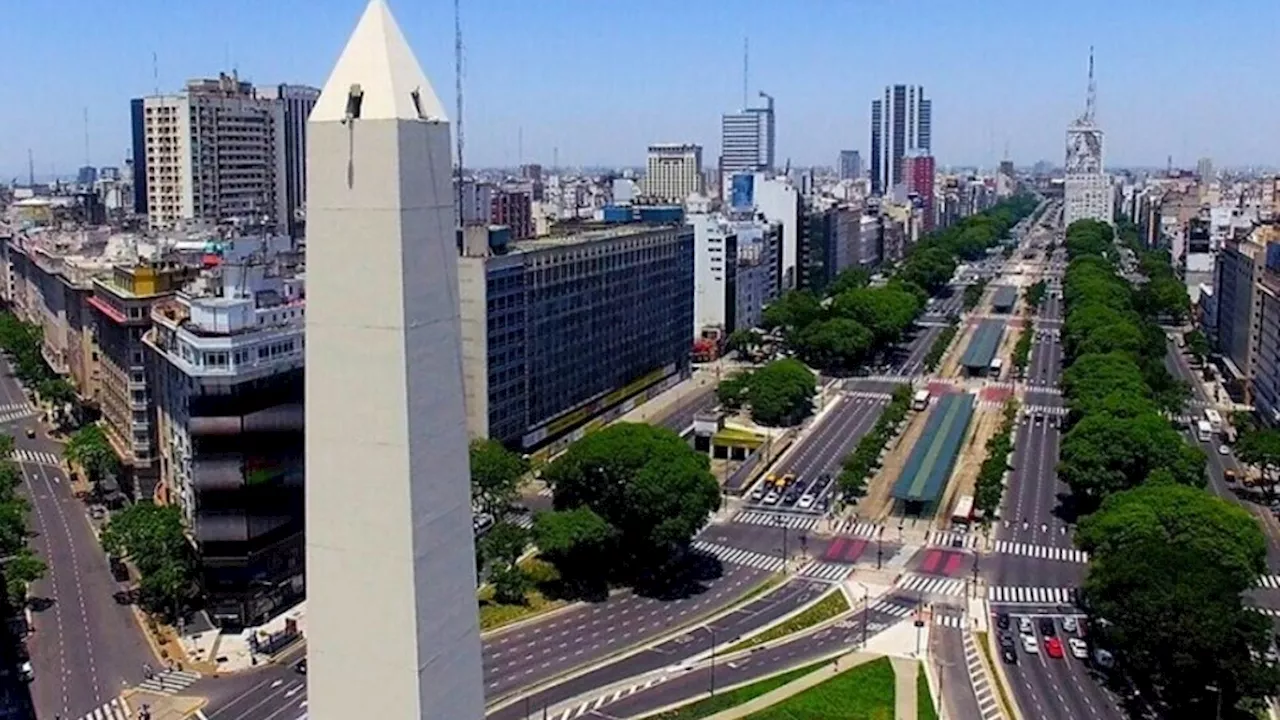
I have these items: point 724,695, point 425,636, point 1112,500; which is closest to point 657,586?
point 724,695

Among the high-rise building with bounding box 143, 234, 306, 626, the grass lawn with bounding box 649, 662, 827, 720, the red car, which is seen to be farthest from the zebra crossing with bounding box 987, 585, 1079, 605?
the high-rise building with bounding box 143, 234, 306, 626

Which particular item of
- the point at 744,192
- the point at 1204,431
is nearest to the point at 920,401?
the point at 1204,431

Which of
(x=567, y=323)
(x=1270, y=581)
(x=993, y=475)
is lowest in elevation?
(x=1270, y=581)

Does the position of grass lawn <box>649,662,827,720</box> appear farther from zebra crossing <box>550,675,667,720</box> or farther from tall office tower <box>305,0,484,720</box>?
tall office tower <box>305,0,484,720</box>

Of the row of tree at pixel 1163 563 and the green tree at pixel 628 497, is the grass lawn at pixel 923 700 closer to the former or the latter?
the row of tree at pixel 1163 563

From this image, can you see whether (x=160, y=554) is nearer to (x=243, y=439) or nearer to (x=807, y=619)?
(x=243, y=439)

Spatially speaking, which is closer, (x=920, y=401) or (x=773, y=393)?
(x=773, y=393)

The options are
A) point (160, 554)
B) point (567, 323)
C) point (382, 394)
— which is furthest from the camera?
point (567, 323)
